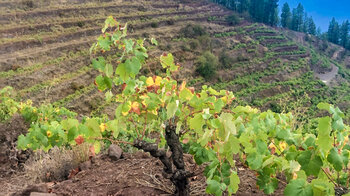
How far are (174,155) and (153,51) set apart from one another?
81.0 ft

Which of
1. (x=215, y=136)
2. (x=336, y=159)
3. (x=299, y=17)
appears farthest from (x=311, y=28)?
(x=336, y=159)

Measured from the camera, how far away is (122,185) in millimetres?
2338

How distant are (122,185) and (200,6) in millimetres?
42701

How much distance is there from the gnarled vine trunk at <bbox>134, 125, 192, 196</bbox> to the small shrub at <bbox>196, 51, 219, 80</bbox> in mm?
24192

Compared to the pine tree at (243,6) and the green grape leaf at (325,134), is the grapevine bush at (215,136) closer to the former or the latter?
the green grape leaf at (325,134)

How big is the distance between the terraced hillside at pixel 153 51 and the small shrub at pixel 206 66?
58 centimetres

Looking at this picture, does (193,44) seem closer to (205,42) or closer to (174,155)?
(205,42)

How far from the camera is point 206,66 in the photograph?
26031mm

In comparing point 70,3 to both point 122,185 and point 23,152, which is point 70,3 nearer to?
point 23,152

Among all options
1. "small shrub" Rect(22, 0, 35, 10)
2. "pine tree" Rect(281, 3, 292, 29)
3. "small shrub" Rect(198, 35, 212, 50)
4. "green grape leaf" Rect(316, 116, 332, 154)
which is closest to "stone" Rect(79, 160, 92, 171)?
"green grape leaf" Rect(316, 116, 332, 154)

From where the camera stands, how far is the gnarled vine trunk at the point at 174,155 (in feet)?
6.40

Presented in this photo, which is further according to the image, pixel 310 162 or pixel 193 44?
pixel 193 44

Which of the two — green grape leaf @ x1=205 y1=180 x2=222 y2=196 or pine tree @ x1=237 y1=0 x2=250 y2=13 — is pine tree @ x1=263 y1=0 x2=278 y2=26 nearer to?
pine tree @ x1=237 y1=0 x2=250 y2=13

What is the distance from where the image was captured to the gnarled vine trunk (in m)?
1.95
